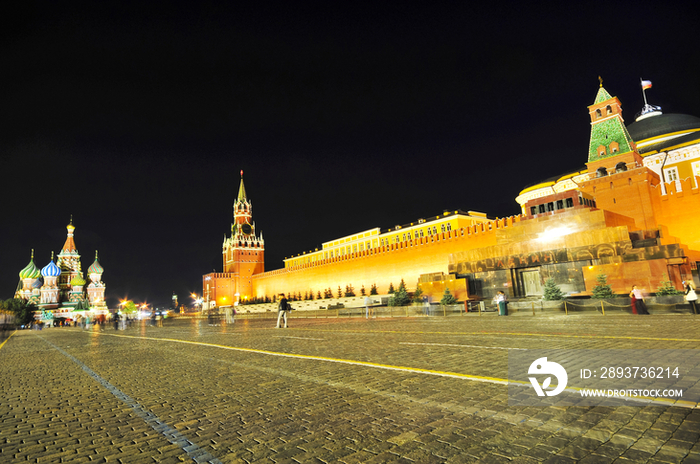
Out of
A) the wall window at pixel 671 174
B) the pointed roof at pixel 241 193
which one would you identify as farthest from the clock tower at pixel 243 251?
the wall window at pixel 671 174

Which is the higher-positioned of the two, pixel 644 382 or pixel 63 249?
pixel 63 249

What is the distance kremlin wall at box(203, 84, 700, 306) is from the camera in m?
20.0

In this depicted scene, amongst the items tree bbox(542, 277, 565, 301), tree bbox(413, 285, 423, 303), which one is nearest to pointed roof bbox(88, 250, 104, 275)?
tree bbox(413, 285, 423, 303)

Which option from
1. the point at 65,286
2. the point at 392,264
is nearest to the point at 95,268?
the point at 65,286

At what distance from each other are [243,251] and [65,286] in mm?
34332

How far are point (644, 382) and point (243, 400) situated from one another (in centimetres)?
373

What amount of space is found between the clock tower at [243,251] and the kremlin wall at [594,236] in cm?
3368

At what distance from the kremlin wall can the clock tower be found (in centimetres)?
3368

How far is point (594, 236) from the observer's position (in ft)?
68.8

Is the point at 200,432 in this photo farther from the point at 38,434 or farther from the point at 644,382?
the point at 644,382

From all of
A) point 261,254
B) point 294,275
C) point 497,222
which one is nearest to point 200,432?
point 497,222

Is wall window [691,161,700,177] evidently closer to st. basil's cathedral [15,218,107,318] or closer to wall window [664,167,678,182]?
wall window [664,167,678,182]

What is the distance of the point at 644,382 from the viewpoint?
3527mm

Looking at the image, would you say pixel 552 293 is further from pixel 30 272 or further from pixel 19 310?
pixel 30 272
